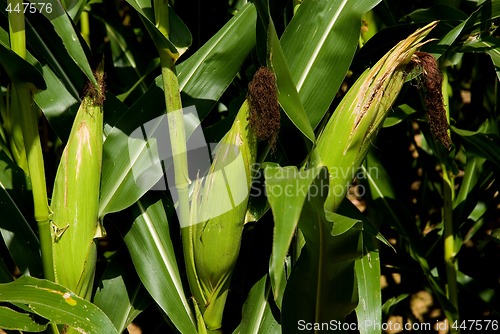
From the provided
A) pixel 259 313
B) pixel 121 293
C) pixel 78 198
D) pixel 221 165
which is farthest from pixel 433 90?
pixel 121 293

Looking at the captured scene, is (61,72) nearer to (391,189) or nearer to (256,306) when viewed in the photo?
(256,306)

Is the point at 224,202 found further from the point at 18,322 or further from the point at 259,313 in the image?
the point at 18,322

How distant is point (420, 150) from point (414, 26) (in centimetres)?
70

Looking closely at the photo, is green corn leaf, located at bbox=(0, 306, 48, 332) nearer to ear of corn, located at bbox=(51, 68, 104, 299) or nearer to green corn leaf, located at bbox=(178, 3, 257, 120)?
ear of corn, located at bbox=(51, 68, 104, 299)

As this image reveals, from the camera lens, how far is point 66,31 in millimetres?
1206

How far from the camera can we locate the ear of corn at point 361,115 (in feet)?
3.93

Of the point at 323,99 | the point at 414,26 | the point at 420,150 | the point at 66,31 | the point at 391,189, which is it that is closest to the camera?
the point at 66,31

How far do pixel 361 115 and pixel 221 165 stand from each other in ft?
0.91

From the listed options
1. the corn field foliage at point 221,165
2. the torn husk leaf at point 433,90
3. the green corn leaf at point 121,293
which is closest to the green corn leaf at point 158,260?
the corn field foliage at point 221,165

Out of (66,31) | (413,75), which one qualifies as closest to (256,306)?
(413,75)

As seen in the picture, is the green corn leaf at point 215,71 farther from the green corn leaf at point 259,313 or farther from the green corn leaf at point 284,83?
the green corn leaf at point 259,313

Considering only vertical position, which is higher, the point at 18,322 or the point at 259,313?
the point at 18,322

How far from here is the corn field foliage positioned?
1209 mm

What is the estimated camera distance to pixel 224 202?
126 cm
